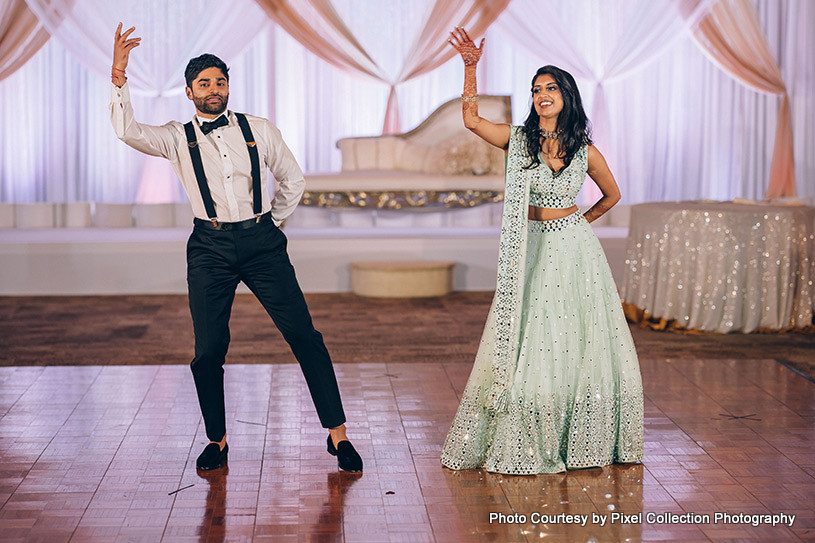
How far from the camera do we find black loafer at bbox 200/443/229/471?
331 cm

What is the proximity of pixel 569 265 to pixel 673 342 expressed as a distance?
8.18 feet

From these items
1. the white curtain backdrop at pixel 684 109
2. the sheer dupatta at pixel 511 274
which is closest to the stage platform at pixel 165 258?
the white curtain backdrop at pixel 684 109

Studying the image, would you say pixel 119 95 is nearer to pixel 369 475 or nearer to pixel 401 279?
pixel 369 475

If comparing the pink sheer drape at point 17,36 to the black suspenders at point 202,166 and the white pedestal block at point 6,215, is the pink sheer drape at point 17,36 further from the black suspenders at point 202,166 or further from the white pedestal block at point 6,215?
the black suspenders at point 202,166

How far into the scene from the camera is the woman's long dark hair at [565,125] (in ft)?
10.4

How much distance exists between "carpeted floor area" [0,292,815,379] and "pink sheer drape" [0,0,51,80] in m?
2.25

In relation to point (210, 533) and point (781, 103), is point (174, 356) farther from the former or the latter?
point (781, 103)

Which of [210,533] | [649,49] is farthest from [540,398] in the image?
[649,49]

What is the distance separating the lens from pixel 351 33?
8664 millimetres

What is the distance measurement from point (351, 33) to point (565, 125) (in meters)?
5.76

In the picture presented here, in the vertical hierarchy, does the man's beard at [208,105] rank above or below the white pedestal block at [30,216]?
above

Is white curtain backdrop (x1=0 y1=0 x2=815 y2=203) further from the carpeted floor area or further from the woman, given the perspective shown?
the woman

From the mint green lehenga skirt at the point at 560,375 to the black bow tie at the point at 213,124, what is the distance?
996 millimetres

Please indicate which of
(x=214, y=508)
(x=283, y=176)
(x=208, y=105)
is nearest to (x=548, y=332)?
(x=283, y=176)
